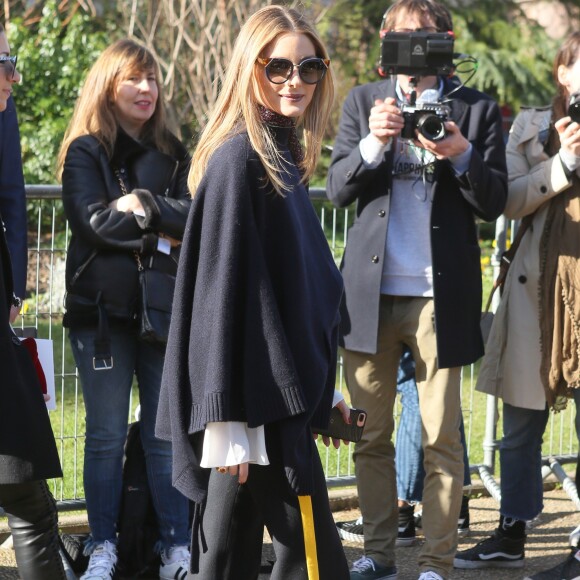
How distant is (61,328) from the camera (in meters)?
5.32

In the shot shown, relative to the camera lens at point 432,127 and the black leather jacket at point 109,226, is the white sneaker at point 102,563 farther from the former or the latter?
the camera lens at point 432,127

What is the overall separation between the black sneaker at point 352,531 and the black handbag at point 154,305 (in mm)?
1382

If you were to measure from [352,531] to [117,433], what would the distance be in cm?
131

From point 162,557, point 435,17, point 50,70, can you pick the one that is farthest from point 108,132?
point 50,70

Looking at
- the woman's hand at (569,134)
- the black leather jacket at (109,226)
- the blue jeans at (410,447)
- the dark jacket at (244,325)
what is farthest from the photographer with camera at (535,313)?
the dark jacket at (244,325)

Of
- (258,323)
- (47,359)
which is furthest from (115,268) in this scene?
(258,323)

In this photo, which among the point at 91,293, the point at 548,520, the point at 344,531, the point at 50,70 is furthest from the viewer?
the point at 50,70

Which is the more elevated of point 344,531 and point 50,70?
point 50,70

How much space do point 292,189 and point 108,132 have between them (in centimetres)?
166

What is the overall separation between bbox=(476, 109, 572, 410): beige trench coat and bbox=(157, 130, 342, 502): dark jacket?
179 cm

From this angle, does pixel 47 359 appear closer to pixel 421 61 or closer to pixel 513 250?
pixel 421 61

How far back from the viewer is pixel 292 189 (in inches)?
121

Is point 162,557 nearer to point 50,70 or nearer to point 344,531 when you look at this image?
point 344,531

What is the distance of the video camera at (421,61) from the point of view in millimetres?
4223
